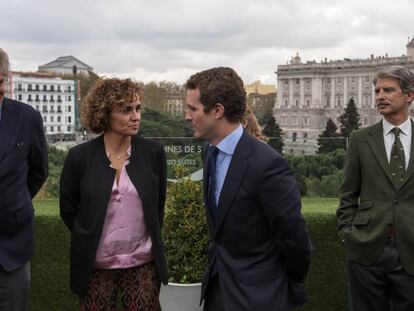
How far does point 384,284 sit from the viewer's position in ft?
9.48

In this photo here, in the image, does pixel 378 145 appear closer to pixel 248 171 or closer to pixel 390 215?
pixel 390 215

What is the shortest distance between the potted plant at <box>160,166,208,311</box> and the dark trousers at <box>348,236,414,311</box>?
106cm

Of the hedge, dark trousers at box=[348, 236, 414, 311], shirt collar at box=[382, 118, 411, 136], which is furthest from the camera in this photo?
the hedge

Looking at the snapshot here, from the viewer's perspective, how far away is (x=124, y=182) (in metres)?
2.67

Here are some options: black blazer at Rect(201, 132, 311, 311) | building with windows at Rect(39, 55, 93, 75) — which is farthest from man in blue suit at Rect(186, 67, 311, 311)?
building with windows at Rect(39, 55, 93, 75)

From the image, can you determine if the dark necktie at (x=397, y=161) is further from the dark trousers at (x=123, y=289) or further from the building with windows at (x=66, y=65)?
the building with windows at (x=66, y=65)

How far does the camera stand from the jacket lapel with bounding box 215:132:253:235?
2.23m

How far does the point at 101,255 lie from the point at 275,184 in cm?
87

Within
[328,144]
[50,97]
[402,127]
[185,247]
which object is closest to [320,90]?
[50,97]

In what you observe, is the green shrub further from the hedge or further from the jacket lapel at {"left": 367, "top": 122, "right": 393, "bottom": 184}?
the jacket lapel at {"left": 367, "top": 122, "right": 393, "bottom": 184}

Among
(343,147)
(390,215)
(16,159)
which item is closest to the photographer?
(16,159)

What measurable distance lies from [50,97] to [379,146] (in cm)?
9012

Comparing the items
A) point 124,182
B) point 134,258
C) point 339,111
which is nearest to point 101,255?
point 134,258

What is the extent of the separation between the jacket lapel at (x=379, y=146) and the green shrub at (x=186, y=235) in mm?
1213
